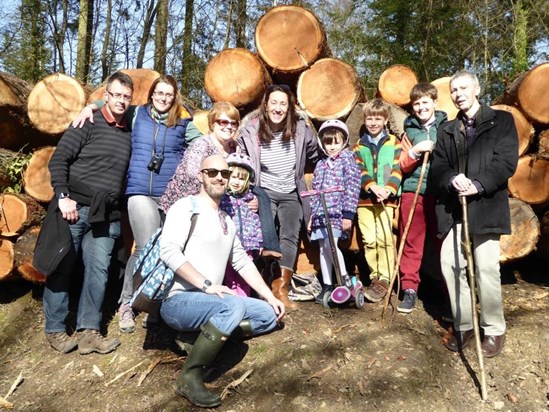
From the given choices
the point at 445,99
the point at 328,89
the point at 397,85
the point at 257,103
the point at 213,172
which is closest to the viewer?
the point at 213,172

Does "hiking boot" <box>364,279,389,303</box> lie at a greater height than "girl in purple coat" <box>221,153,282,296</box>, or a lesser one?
lesser

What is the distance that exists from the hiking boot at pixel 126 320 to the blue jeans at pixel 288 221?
1.48 meters

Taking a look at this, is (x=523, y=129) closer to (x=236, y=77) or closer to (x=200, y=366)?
(x=236, y=77)

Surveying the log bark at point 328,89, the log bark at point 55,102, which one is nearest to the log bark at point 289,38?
the log bark at point 328,89

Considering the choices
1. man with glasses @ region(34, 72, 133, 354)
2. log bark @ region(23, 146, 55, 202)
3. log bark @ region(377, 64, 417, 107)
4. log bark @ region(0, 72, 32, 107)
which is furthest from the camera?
log bark @ region(377, 64, 417, 107)

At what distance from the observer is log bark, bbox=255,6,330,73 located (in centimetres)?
477

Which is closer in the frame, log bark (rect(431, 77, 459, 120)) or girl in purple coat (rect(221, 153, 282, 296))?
girl in purple coat (rect(221, 153, 282, 296))

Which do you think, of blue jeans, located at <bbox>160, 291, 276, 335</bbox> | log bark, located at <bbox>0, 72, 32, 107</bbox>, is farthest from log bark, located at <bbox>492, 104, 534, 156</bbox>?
log bark, located at <bbox>0, 72, 32, 107</bbox>

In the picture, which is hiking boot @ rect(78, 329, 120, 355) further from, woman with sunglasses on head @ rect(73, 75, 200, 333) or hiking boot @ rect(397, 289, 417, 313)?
hiking boot @ rect(397, 289, 417, 313)

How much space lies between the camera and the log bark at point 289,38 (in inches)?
188

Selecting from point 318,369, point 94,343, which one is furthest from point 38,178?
point 318,369

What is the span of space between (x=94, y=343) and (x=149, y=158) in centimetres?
167

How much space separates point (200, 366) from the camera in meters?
3.14

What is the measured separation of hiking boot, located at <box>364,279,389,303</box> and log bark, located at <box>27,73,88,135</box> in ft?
11.3
